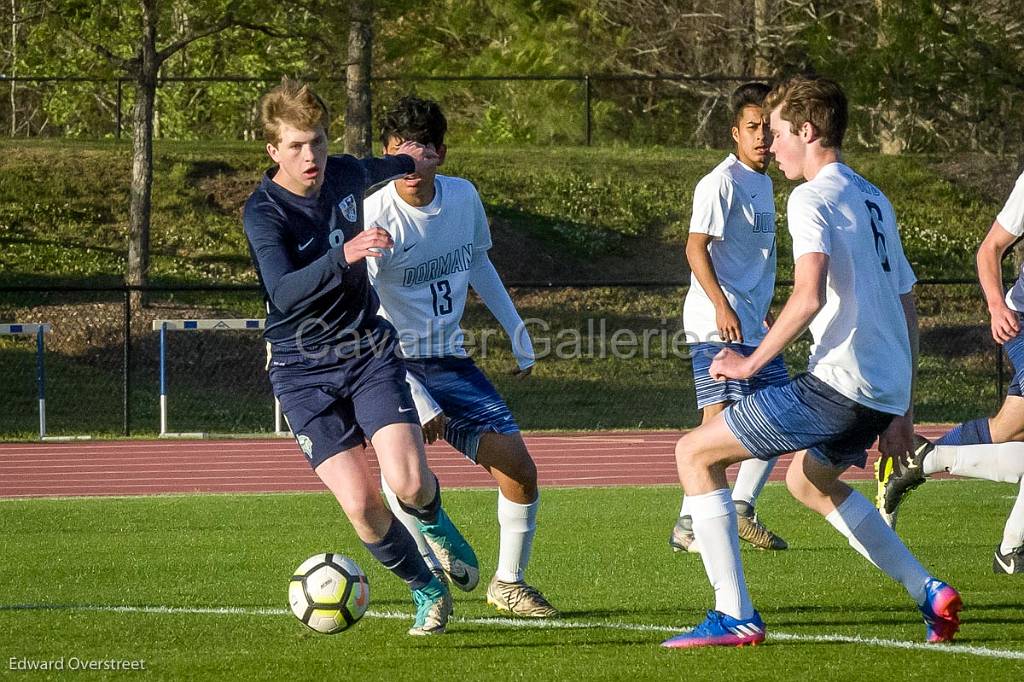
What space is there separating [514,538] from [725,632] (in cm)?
125

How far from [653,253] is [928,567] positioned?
666 inches

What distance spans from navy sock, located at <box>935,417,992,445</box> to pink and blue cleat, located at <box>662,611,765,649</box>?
2.45 m

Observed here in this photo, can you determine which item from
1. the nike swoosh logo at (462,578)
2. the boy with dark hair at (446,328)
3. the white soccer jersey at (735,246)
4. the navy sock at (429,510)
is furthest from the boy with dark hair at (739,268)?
the navy sock at (429,510)

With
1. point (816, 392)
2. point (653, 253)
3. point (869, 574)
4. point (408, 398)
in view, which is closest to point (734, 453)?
point (816, 392)

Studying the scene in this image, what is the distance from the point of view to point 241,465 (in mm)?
13625

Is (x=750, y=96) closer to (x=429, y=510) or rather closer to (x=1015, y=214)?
(x=1015, y=214)

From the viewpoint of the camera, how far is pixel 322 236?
225 inches

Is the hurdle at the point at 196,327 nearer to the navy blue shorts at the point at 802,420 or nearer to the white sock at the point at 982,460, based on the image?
the white sock at the point at 982,460

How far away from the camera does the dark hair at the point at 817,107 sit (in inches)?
207

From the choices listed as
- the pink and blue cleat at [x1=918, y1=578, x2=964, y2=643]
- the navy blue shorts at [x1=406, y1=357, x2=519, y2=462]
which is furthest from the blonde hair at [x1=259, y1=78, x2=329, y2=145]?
the pink and blue cleat at [x1=918, y1=578, x2=964, y2=643]

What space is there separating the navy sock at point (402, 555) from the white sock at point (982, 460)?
9.45 feet

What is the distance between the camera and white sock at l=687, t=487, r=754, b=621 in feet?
17.7

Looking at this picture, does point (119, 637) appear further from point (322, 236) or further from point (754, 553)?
point (754, 553)

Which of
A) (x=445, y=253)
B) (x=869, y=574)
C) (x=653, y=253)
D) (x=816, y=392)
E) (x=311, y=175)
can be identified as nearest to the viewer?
(x=816, y=392)
